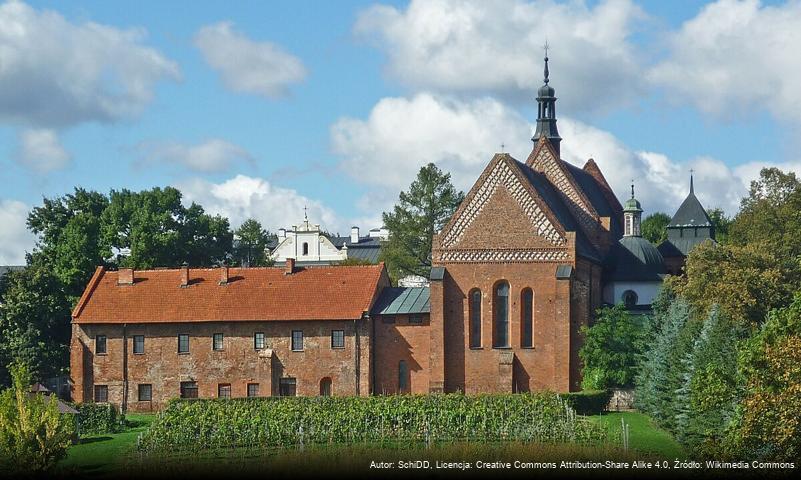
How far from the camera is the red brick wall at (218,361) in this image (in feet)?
254

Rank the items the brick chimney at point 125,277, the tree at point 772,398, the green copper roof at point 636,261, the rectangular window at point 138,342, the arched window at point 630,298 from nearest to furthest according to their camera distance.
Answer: the tree at point 772,398
the rectangular window at point 138,342
the brick chimney at point 125,277
the arched window at point 630,298
the green copper roof at point 636,261


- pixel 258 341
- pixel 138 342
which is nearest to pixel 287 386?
pixel 258 341

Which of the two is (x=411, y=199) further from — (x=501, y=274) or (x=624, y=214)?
(x=501, y=274)

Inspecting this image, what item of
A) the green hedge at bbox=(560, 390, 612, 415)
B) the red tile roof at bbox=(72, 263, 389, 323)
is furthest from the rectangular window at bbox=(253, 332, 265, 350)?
the green hedge at bbox=(560, 390, 612, 415)

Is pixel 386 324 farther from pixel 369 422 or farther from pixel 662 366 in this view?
pixel 662 366

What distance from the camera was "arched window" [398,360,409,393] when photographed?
77438mm

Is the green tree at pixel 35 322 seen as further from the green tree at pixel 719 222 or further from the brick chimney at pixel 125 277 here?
the green tree at pixel 719 222

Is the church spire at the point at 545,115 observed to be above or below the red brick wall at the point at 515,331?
above

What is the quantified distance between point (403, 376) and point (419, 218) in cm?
2406

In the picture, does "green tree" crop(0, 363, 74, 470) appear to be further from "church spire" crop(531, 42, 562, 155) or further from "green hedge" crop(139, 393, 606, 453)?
"church spire" crop(531, 42, 562, 155)

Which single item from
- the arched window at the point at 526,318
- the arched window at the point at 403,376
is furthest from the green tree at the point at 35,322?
the arched window at the point at 526,318

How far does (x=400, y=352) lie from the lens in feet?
255

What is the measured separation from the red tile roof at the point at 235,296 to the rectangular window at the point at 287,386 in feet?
10.5

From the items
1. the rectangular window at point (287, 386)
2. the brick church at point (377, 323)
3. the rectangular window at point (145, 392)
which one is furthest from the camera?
the rectangular window at point (145, 392)
